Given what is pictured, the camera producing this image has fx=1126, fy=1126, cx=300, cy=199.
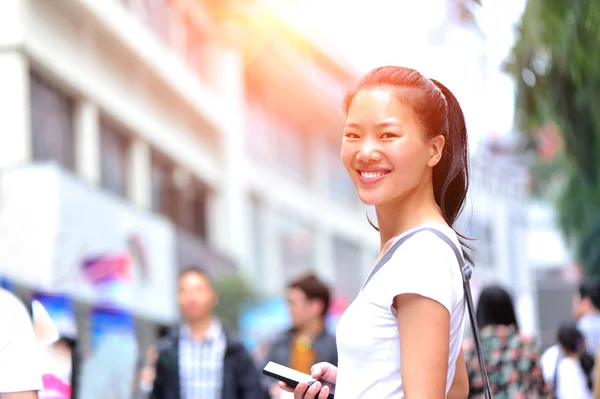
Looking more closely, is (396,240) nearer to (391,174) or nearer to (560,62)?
(391,174)

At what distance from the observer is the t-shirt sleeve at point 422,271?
84.2 inches

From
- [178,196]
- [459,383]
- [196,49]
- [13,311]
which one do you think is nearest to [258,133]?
[196,49]

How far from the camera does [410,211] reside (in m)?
2.36

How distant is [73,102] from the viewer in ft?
71.0

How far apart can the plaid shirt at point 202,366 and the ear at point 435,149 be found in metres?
4.90

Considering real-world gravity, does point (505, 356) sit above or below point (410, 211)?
above

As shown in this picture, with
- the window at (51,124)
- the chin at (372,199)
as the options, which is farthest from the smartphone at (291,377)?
the window at (51,124)

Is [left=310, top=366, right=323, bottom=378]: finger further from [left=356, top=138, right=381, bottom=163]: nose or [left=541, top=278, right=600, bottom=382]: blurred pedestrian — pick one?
[left=541, top=278, right=600, bottom=382]: blurred pedestrian

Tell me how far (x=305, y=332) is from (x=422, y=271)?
17.9 ft

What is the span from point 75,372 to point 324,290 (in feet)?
6.76

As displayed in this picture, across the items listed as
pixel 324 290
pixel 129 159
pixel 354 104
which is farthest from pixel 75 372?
pixel 129 159

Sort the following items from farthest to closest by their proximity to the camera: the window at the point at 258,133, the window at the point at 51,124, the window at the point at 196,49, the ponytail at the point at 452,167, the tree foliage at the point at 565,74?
the window at the point at 258,133
the window at the point at 196,49
the window at the point at 51,124
the tree foliage at the point at 565,74
the ponytail at the point at 452,167

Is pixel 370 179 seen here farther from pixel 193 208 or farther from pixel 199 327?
pixel 193 208

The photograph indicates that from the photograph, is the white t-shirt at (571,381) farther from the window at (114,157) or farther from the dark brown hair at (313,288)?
the window at (114,157)
